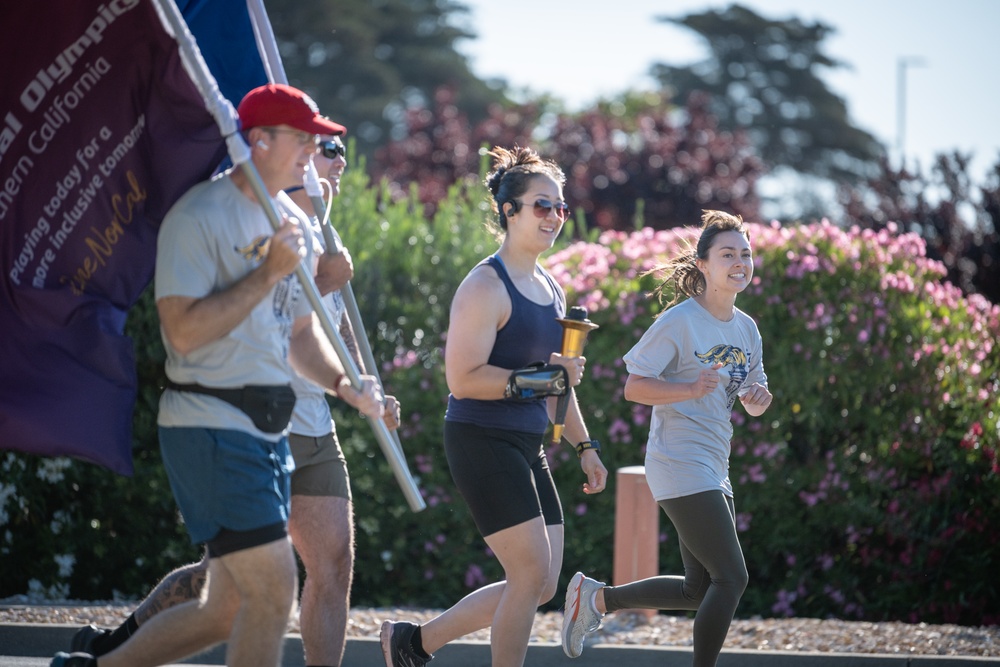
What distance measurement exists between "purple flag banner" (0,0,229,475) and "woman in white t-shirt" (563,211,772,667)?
2095mm

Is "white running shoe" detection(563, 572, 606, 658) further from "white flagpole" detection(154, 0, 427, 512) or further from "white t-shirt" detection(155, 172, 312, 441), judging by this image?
"white t-shirt" detection(155, 172, 312, 441)

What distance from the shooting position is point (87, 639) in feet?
15.0

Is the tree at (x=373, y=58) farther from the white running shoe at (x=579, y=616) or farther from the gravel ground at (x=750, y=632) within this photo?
the white running shoe at (x=579, y=616)

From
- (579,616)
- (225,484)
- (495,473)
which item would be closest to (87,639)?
(225,484)

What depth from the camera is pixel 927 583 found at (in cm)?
873

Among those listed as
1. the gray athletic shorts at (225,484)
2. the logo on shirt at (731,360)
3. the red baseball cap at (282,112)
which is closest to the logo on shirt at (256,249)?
the red baseball cap at (282,112)

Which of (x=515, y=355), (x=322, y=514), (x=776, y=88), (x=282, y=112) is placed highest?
(x=776, y=88)

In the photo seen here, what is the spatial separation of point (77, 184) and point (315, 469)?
4.32 feet

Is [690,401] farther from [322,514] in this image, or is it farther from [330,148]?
[330,148]

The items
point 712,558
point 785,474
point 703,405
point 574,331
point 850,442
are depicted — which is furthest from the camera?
point 850,442

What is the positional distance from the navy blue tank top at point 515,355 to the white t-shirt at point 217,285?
1.10m

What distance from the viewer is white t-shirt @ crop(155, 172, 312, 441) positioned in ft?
13.0

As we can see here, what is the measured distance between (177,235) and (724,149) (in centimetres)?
1579

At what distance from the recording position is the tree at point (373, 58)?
134ft
